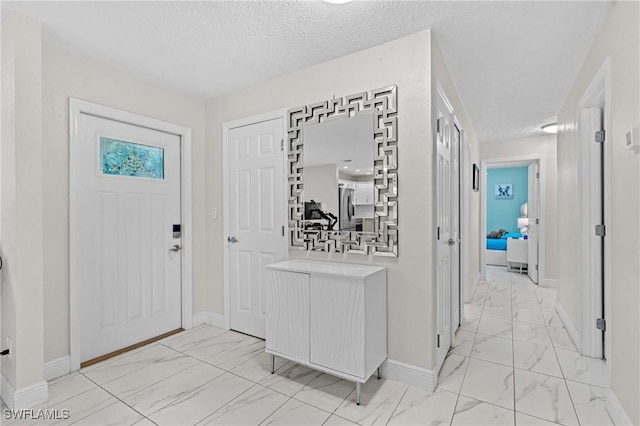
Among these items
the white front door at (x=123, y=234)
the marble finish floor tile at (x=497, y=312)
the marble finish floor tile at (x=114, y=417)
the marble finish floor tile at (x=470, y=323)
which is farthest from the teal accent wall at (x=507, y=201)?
the marble finish floor tile at (x=114, y=417)

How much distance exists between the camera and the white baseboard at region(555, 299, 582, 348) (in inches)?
106

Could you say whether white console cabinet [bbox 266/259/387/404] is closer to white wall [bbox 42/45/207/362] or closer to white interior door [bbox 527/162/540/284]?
white wall [bbox 42/45/207/362]

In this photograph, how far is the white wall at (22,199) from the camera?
6.17 feet

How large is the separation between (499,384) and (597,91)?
7.22ft

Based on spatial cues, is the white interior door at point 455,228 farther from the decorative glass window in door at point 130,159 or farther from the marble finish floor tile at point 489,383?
the decorative glass window in door at point 130,159

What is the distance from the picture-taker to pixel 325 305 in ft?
6.84

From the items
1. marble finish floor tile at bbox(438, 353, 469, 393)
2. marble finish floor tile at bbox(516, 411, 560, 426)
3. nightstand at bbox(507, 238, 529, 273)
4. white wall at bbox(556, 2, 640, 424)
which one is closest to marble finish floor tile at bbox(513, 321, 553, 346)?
marble finish floor tile at bbox(438, 353, 469, 393)

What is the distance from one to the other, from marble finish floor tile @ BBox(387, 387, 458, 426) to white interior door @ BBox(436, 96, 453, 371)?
237 mm

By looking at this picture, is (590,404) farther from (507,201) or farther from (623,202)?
(507,201)

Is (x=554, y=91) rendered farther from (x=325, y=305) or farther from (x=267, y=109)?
(x=325, y=305)

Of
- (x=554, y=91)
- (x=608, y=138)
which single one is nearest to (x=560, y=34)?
(x=608, y=138)

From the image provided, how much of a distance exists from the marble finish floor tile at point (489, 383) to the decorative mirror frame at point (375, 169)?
101 cm

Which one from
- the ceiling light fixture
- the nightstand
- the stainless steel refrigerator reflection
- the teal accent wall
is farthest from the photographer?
the teal accent wall

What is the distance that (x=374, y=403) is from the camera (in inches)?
76.8
